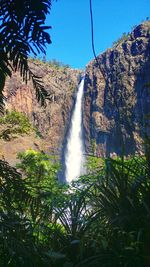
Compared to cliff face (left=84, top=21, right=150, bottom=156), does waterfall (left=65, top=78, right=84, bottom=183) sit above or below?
below

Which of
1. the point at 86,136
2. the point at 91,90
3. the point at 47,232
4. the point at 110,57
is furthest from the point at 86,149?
the point at 47,232

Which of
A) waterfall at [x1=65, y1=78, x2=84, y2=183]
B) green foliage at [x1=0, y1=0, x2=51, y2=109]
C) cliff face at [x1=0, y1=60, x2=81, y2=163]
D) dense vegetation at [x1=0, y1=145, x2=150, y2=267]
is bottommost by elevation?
dense vegetation at [x1=0, y1=145, x2=150, y2=267]

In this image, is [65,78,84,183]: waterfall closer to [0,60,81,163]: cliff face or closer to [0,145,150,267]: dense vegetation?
[0,60,81,163]: cliff face

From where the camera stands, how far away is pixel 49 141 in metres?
73.2

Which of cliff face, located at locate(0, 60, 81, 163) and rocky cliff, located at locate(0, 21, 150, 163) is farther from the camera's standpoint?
cliff face, located at locate(0, 60, 81, 163)

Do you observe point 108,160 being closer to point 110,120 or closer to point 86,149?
point 86,149

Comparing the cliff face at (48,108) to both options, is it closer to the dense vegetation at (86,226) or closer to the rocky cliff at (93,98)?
the rocky cliff at (93,98)

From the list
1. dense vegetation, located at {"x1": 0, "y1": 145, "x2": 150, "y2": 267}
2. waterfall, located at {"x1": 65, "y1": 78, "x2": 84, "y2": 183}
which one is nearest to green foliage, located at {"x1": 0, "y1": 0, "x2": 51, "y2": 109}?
dense vegetation, located at {"x1": 0, "y1": 145, "x2": 150, "y2": 267}

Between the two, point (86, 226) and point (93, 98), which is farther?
point (93, 98)

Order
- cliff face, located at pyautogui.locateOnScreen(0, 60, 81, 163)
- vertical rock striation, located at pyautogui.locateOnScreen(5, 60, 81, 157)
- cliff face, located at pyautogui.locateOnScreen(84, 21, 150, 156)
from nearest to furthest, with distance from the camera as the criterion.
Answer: cliff face, located at pyautogui.locateOnScreen(84, 21, 150, 156) → cliff face, located at pyautogui.locateOnScreen(0, 60, 81, 163) → vertical rock striation, located at pyautogui.locateOnScreen(5, 60, 81, 157)

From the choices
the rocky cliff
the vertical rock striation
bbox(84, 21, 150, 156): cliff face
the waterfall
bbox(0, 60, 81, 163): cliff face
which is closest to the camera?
the waterfall

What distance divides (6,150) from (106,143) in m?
33.3

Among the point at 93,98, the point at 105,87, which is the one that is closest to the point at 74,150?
the point at 105,87

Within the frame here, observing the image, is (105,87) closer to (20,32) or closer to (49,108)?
(49,108)
